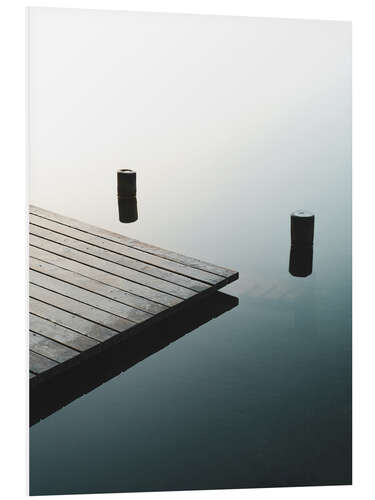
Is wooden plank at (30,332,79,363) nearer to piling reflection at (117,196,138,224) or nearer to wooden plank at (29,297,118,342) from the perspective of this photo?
wooden plank at (29,297,118,342)

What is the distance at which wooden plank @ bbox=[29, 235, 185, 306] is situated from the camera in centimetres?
383

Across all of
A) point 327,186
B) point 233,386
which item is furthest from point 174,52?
point 233,386

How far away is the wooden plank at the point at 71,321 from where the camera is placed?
11.3ft

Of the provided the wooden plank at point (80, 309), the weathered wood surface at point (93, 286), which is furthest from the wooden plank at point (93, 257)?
the wooden plank at point (80, 309)

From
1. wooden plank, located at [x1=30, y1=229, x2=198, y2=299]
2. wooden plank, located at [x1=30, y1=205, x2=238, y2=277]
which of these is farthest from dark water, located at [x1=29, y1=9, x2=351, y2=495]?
wooden plank, located at [x1=30, y1=229, x2=198, y2=299]

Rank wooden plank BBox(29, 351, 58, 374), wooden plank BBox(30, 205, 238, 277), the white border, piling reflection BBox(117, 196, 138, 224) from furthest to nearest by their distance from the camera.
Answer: piling reflection BBox(117, 196, 138, 224), wooden plank BBox(30, 205, 238, 277), wooden plank BBox(29, 351, 58, 374), the white border

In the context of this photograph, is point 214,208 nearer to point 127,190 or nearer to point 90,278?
point 127,190

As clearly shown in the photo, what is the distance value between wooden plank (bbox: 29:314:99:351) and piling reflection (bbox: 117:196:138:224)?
151cm

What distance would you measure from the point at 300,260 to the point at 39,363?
179 centimetres

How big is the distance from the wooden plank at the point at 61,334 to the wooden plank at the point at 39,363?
138mm

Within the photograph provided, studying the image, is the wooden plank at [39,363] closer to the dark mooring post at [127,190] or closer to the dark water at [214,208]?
the dark water at [214,208]

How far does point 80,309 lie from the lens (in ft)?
11.9
